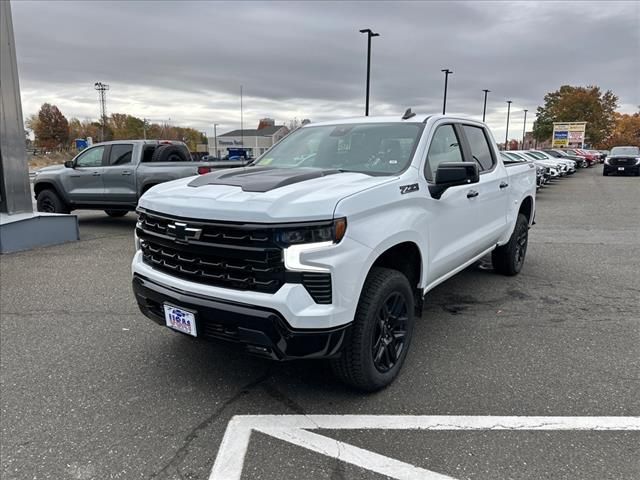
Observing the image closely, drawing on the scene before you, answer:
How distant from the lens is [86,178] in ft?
35.0

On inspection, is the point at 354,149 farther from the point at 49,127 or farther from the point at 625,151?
the point at 49,127

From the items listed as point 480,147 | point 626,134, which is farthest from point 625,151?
point 626,134

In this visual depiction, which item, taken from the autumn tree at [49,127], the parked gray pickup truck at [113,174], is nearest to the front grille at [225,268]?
the parked gray pickup truck at [113,174]

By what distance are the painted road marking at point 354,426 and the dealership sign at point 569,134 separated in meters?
63.8

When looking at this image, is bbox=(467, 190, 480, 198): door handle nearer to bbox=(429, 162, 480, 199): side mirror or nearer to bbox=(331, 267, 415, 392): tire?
bbox=(429, 162, 480, 199): side mirror

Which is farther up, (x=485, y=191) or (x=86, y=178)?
(x=485, y=191)

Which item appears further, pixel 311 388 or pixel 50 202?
pixel 50 202

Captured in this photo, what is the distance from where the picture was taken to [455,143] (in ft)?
14.8

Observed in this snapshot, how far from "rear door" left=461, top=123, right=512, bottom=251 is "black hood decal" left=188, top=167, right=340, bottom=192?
5.32 ft

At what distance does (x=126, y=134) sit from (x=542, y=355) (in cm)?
10660

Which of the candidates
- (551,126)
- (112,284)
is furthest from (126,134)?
(112,284)

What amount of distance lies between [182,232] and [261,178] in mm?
721

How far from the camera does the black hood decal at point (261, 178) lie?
3.13 m

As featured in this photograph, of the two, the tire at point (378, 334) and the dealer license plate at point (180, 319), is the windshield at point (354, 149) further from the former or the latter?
the dealer license plate at point (180, 319)
